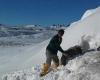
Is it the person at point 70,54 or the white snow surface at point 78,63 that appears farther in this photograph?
the person at point 70,54

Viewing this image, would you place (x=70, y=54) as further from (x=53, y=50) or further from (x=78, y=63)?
(x=78, y=63)

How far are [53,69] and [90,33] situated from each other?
505cm

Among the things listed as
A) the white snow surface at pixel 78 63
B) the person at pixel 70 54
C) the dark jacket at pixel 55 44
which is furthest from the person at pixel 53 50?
the white snow surface at pixel 78 63

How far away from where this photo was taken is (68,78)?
11.7 m

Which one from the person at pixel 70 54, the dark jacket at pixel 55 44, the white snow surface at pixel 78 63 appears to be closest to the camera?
the white snow surface at pixel 78 63

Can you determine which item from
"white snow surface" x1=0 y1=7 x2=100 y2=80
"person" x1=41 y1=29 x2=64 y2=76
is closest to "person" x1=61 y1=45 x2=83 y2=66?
"person" x1=41 y1=29 x2=64 y2=76

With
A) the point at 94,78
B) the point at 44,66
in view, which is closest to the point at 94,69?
the point at 94,78

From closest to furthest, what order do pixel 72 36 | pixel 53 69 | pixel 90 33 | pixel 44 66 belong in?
1. pixel 53 69
2. pixel 44 66
3. pixel 90 33
4. pixel 72 36

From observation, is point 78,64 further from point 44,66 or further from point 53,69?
point 44,66

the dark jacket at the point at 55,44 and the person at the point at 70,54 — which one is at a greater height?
the dark jacket at the point at 55,44

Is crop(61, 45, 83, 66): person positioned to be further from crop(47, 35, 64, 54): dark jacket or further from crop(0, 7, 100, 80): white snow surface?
crop(0, 7, 100, 80): white snow surface

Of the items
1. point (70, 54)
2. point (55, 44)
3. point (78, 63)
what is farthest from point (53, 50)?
point (78, 63)

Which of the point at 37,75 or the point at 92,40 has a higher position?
the point at 92,40

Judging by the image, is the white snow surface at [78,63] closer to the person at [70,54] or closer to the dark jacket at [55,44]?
the person at [70,54]
